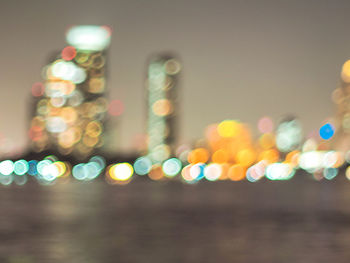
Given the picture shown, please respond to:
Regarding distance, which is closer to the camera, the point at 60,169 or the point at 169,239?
the point at 169,239

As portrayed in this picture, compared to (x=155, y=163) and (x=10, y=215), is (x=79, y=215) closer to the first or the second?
A: (x=10, y=215)

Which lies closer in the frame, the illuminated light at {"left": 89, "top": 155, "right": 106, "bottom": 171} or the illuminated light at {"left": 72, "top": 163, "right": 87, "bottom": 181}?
the illuminated light at {"left": 72, "top": 163, "right": 87, "bottom": 181}

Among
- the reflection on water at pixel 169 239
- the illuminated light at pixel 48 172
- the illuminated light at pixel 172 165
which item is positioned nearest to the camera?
the reflection on water at pixel 169 239

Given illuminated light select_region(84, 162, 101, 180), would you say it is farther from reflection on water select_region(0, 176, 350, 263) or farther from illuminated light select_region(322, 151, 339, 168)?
reflection on water select_region(0, 176, 350, 263)

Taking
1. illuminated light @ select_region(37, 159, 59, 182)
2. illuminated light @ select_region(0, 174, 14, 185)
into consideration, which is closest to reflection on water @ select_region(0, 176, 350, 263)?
illuminated light @ select_region(0, 174, 14, 185)

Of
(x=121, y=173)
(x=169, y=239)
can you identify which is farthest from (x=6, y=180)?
(x=169, y=239)

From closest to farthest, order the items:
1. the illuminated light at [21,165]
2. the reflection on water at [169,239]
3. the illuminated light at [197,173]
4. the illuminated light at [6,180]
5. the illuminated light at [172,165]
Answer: the reflection on water at [169,239], the illuminated light at [6,180], the illuminated light at [197,173], the illuminated light at [21,165], the illuminated light at [172,165]

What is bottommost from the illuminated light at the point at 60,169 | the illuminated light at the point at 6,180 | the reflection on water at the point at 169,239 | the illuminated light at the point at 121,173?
the reflection on water at the point at 169,239

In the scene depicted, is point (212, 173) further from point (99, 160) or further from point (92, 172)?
point (99, 160)

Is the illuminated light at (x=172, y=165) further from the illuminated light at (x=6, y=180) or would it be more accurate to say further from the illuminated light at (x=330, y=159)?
the illuminated light at (x=6, y=180)

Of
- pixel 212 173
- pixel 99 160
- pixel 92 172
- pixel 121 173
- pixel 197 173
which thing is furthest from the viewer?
pixel 99 160

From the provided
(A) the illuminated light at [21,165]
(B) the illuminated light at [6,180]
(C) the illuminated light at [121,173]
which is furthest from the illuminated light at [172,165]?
(B) the illuminated light at [6,180]

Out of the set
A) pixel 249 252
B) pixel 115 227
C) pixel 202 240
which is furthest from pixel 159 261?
pixel 115 227

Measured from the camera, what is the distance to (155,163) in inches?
6673
